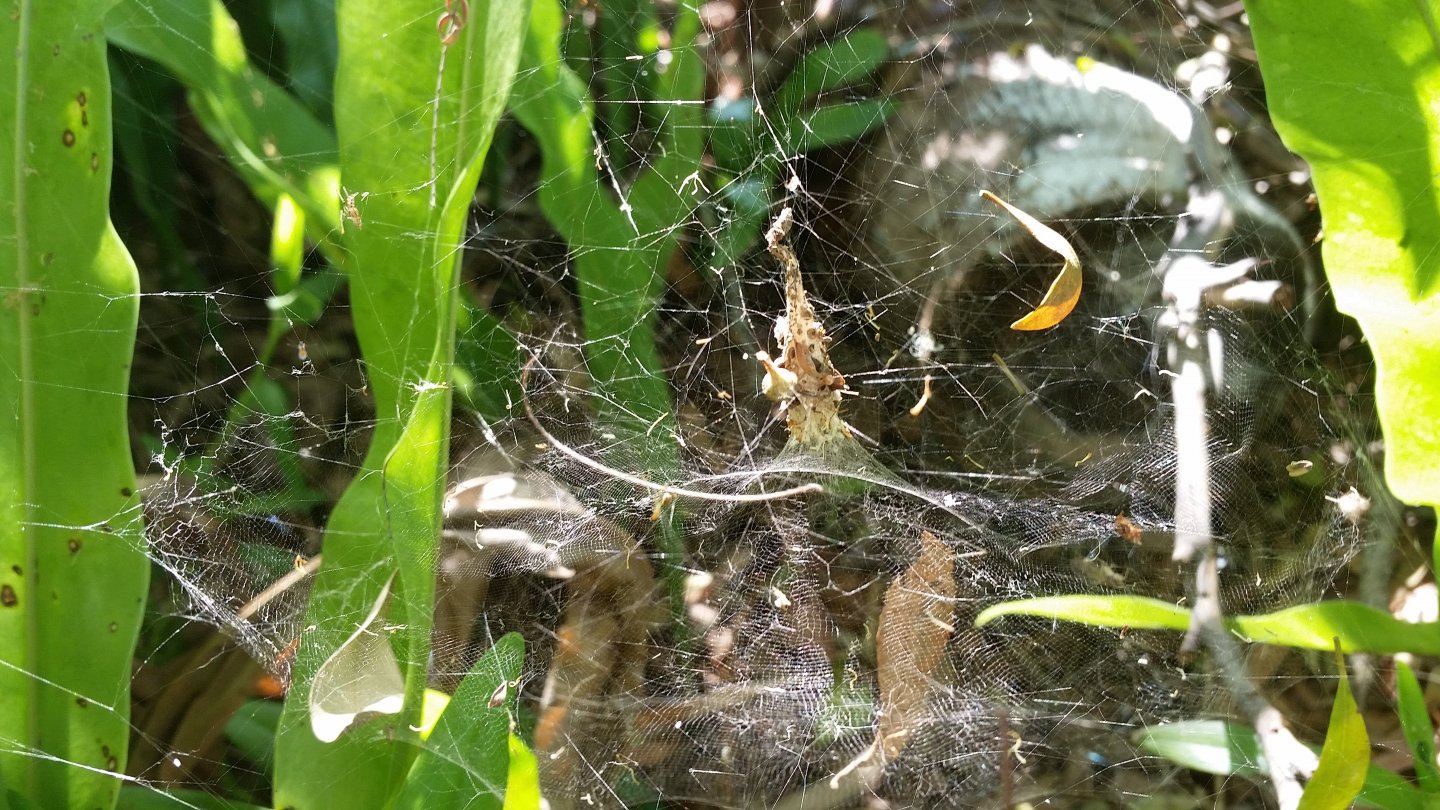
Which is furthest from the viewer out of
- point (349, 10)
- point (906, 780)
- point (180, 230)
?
point (180, 230)

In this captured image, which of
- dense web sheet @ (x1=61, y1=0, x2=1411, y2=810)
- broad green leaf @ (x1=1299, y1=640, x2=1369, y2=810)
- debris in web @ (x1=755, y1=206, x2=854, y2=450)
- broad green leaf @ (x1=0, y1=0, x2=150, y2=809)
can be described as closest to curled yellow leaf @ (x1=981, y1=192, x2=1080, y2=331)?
dense web sheet @ (x1=61, y1=0, x2=1411, y2=810)

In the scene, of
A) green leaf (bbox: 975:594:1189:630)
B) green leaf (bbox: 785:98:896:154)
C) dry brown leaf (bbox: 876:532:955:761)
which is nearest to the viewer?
green leaf (bbox: 975:594:1189:630)

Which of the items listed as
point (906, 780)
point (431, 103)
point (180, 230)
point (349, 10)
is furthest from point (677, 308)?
point (180, 230)

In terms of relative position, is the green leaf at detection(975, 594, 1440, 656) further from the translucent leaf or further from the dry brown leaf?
the translucent leaf

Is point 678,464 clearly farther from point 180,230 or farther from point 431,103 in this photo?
point 180,230

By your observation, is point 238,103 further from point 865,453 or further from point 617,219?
point 865,453

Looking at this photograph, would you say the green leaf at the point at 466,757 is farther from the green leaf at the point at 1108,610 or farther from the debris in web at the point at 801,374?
the green leaf at the point at 1108,610

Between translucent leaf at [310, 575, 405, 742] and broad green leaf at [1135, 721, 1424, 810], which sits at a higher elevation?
translucent leaf at [310, 575, 405, 742]
